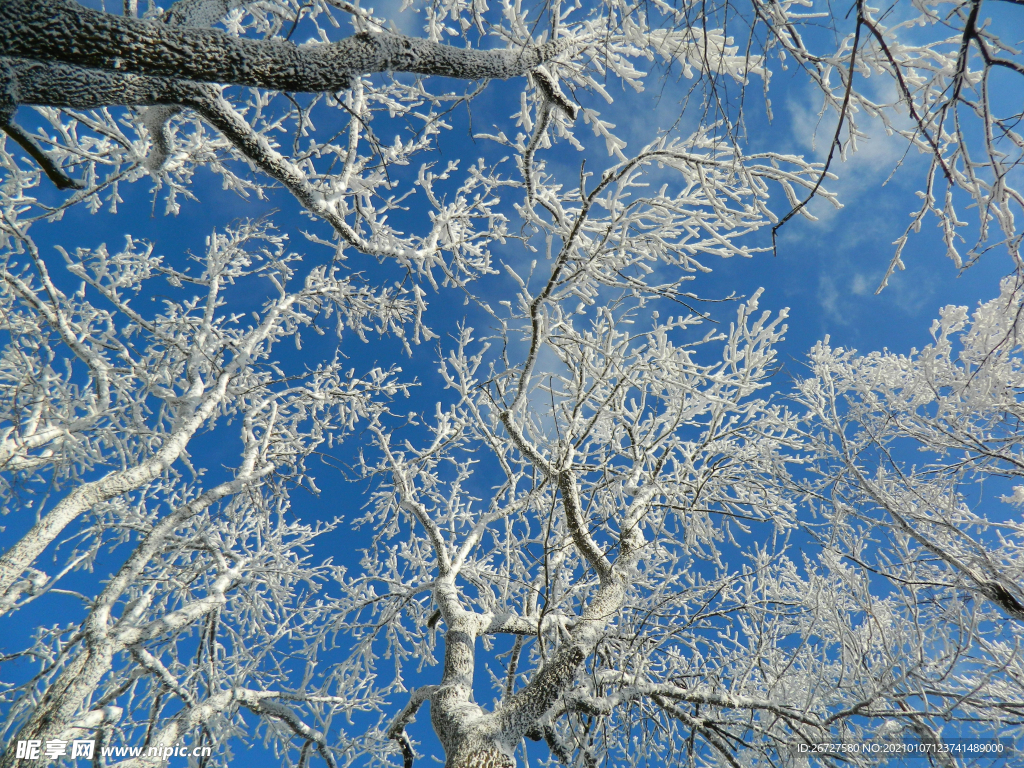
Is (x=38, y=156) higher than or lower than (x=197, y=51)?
lower

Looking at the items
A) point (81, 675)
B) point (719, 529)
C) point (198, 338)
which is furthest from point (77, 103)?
point (719, 529)

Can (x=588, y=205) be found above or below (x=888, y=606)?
above

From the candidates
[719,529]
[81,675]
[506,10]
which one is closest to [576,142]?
[506,10]

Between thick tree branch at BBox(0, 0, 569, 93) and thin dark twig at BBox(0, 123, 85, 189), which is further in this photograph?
thin dark twig at BBox(0, 123, 85, 189)

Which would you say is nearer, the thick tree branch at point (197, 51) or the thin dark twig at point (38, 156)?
the thick tree branch at point (197, 51)

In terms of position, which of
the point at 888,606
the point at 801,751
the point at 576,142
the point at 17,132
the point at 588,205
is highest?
the point at 576,142

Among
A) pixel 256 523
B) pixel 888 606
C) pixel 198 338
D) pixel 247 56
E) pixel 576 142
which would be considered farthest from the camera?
pixel 256 523

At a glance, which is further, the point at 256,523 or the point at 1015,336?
the point at 256,523

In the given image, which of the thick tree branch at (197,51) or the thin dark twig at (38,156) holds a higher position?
the thick tree branch at (197,51)

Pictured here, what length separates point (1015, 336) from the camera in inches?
A: 85.1

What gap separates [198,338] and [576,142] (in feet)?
17.9

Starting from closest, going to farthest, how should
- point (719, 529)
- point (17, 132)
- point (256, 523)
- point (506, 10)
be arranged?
point (17, 132) < point (506, 10) < point (719, 529) < point (256, 523)

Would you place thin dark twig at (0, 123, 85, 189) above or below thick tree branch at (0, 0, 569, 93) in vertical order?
below

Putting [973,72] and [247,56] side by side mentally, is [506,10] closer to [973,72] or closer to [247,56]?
[247,56]
